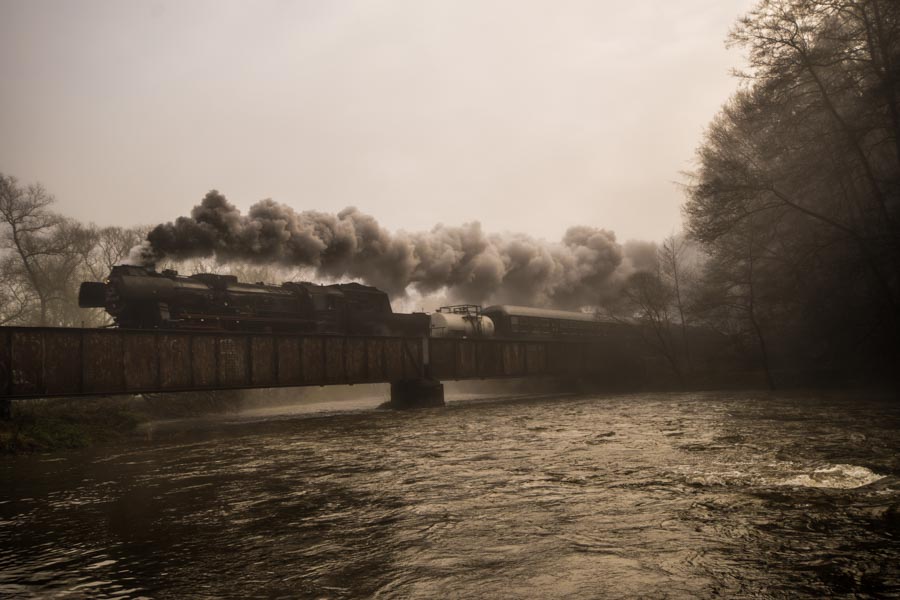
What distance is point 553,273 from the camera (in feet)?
151

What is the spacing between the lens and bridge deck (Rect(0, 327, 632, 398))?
674 inches

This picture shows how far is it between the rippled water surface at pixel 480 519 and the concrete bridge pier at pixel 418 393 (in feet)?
46.2

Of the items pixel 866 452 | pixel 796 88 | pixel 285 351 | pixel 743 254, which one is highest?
pixel 796 88

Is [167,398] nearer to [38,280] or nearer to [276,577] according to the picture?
[38,280]

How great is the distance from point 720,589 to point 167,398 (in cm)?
3110

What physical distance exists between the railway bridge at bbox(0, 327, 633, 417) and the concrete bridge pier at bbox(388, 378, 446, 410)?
0.15 ft

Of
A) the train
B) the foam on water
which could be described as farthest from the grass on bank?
the foam on water

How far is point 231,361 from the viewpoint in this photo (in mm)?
21375

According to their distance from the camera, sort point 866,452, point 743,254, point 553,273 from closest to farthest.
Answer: point 866,452 < point 743,254 < point 553,273

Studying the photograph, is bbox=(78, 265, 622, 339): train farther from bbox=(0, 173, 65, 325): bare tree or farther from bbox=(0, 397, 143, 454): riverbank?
bbox=(0, 173, 65, 325): bare tree

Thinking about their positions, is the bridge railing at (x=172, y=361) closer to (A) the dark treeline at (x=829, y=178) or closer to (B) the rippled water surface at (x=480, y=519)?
(B) the rippled water surface at (x=480, y=519)

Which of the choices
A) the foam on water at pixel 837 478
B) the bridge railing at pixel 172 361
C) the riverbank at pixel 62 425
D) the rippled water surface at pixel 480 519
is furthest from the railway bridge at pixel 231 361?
the foam on water at pixel 837 478

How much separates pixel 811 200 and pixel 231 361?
23650mm

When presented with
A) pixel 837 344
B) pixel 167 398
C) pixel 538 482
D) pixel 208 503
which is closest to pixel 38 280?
pixel 167 398
